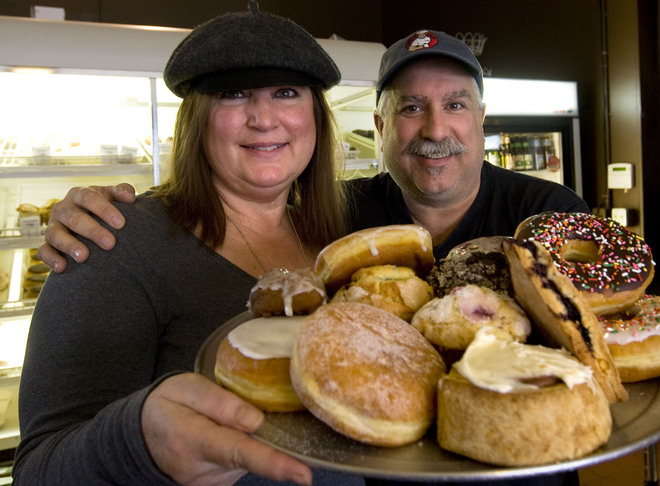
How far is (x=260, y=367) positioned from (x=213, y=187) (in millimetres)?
907

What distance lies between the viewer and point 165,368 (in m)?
1.32

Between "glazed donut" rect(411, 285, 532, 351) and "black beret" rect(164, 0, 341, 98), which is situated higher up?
"black beret" rect(164, 0, 341, 98)

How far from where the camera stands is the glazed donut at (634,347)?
34.3 inches

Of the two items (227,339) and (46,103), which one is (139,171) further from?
(227,339)

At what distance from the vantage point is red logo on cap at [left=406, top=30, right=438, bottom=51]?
187cm

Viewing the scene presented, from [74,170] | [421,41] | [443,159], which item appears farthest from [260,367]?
[74,170]

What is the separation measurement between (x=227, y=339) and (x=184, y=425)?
170 millimetres

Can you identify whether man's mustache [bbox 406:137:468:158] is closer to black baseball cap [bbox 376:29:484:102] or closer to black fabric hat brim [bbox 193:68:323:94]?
black baseball cap [bbox 376:29:484:102]

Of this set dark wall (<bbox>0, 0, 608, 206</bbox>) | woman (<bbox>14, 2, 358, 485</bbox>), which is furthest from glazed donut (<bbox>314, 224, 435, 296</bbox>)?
dark wall (<bbox>0, 0, 608, 206</bbox>)

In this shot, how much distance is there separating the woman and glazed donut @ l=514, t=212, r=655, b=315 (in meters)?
0.60

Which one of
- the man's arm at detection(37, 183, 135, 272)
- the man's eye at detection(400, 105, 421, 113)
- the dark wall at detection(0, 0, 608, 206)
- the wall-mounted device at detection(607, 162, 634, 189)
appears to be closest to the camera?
the man's arm at detection(37, 183, 135, 272)

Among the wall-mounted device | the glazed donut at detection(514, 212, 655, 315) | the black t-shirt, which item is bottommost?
the glazed donut at detection(514, 212, 655, 315)

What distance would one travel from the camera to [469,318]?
0.85m

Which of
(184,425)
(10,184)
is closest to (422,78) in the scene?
(184,425)
